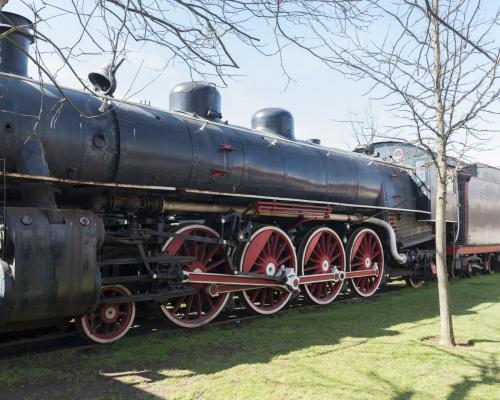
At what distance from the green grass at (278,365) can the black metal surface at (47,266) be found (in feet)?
1.96

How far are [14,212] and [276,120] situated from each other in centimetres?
563

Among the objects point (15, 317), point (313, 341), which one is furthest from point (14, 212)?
point (313, 341)

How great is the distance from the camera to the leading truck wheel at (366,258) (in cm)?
909

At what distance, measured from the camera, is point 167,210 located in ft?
19.9

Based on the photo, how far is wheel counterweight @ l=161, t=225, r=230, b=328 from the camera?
6176 millimetres

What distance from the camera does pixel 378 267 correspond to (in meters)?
9.70

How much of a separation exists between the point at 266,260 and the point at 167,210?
1.94 m

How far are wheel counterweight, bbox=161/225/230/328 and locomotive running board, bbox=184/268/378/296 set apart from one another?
0.12 meters

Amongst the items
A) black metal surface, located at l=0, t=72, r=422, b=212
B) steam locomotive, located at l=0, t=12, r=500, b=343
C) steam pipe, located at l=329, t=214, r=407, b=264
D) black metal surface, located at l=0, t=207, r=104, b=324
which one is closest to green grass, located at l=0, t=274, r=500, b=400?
steam locomotive, located at l=0, t=12, r=500, b=343

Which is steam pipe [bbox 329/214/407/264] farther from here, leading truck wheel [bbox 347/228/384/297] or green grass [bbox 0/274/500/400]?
green grass [bbox 0/274/500/400]

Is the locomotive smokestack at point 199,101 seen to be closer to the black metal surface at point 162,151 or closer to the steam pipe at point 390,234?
the black metal surface at point 162,151

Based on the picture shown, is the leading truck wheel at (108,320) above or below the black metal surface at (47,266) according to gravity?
below

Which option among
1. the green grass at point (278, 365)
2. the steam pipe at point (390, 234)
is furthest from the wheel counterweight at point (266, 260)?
the steam pipe at point (390, 234)

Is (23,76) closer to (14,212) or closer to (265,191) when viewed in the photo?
(14,212)
